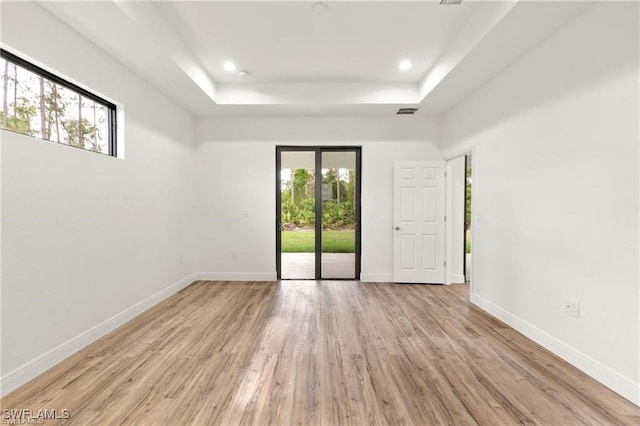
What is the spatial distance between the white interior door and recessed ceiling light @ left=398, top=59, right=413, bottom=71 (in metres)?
1.49

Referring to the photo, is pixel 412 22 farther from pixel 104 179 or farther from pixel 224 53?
pixel 104 179

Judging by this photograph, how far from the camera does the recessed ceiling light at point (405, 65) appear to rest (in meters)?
3.83

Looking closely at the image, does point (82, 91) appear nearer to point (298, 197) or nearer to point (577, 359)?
point (298, 197)

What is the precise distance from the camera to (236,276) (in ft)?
17.1

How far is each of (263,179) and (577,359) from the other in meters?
4.52

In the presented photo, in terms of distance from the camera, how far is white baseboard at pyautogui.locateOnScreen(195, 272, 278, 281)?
5.20 meters

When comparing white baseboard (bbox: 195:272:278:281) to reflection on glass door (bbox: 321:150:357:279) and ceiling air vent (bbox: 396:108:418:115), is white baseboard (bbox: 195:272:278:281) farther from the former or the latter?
ceiling air vent (bbox: 396:108:418:115)

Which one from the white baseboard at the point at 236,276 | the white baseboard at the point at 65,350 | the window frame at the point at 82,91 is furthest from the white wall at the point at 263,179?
the window frame at the point at 82,91

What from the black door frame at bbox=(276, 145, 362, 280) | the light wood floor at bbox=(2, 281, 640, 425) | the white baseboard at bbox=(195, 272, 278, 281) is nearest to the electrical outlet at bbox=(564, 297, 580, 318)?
the light wood floor at bbox=(2, 281, 640, 425)

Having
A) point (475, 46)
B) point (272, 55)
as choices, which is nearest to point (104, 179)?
Answer: point (272, 55)

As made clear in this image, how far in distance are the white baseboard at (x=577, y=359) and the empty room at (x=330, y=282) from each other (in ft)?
0.04

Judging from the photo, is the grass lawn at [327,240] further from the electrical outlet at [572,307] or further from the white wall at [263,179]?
the electrical outlet at [572,307]

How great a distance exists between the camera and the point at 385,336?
9.77 feet

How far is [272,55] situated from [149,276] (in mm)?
3173
